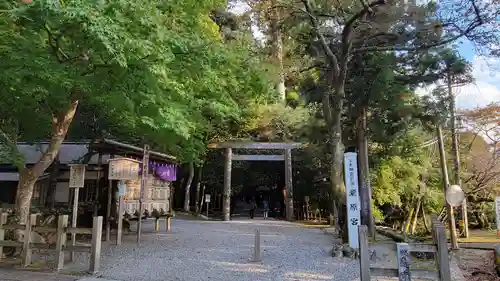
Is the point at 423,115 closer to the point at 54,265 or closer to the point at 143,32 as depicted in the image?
the point at 143,32

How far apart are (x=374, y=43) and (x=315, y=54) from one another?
188 cm

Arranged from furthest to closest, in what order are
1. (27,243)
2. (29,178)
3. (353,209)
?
(353,209)
(29,178)
(27,243)

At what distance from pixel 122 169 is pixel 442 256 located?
8146 millimetres

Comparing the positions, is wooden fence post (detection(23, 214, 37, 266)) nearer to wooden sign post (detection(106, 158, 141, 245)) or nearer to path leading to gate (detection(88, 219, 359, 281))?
path leading to gate (detection(88, 219, 359, 281))

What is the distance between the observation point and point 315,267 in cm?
787

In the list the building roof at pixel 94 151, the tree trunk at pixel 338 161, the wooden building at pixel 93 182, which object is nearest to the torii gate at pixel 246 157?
the wooden building at pixel 93 182

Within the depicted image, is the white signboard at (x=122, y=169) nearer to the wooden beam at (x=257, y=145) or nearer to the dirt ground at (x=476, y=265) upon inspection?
the dirt ground at (x=476, y=265)

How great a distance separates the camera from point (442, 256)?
5.15 meters

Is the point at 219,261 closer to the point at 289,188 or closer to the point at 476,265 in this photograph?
the point at 476,265

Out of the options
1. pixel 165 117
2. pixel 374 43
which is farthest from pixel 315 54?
pixel 165 117

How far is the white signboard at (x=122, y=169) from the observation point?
1003 cm

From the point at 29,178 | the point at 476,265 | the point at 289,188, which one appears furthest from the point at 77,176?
the point at 289,188

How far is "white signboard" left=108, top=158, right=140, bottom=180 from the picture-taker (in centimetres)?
1003

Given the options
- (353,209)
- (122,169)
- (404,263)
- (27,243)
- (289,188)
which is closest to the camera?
(404,263)
